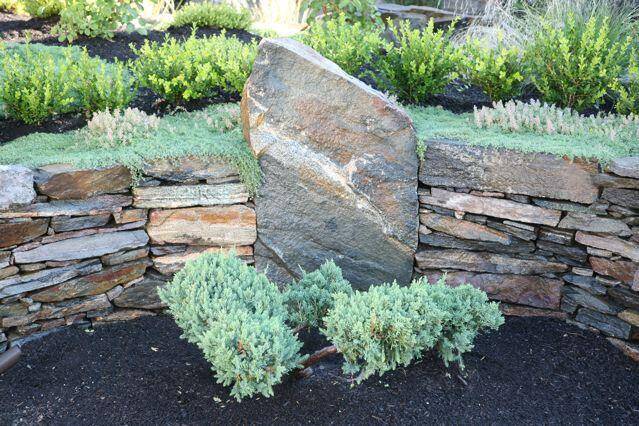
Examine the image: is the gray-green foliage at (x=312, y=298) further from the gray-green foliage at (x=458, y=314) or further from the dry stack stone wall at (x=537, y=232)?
the dry stack stone wall at (x=537, y=232)

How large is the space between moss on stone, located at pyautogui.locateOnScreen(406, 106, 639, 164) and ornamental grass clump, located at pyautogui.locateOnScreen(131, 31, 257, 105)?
1481 mm

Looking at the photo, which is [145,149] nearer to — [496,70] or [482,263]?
[482,263]

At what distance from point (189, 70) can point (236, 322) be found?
8.24 ft

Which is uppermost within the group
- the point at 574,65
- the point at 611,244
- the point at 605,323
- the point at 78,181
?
the point at 574,65

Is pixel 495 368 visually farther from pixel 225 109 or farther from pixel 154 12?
pixel 154 12

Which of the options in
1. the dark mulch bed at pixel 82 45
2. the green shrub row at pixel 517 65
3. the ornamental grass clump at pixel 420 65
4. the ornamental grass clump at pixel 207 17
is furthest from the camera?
the ornamental grass clump at pixel 207 17

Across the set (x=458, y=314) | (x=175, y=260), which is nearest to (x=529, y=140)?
(x=458, y=314)

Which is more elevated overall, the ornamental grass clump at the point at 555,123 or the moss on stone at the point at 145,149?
the ornamental grass clump at the point at 555,123

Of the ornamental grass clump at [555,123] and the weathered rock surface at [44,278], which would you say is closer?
the weathered rock surface at [44,278]

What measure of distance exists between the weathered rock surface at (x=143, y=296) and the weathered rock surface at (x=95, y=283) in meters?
0.07

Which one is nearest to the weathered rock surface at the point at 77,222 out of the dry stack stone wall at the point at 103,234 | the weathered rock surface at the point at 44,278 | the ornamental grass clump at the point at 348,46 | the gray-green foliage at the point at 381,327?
the dry stack stone wall at the point at 103,234

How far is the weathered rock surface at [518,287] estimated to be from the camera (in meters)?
3.87

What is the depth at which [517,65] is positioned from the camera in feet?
15.2

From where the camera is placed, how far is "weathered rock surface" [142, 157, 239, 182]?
11.7ft
